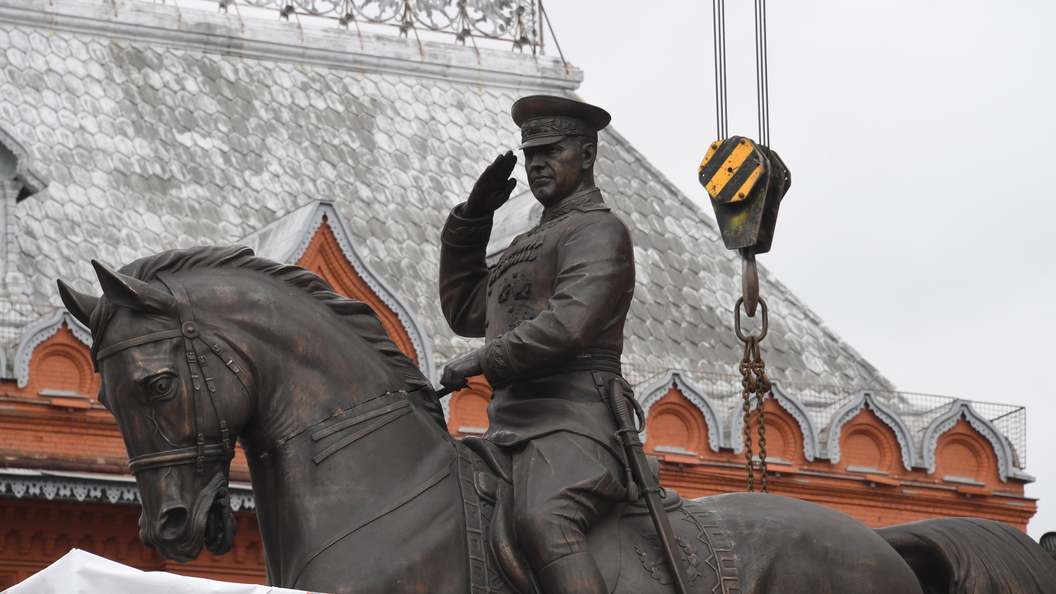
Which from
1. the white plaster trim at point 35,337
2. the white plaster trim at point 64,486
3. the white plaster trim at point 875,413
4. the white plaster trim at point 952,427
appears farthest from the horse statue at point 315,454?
the white plaster trim at point 952,427

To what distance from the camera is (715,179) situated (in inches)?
358

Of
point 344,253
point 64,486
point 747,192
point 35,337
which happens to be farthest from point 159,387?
point 344,253

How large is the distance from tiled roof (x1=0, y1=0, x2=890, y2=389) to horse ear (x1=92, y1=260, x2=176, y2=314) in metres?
12.5

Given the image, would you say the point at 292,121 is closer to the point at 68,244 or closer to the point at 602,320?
the point at 68,244

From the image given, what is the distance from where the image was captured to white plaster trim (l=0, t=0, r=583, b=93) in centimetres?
2270

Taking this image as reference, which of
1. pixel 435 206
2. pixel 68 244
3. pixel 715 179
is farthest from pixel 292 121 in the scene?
pixel 715 179

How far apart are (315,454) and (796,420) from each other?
507 inches

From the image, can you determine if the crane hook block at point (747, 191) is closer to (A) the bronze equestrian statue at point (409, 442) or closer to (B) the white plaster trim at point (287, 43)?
(A) the bronze equestrian statue at point (409, 442)

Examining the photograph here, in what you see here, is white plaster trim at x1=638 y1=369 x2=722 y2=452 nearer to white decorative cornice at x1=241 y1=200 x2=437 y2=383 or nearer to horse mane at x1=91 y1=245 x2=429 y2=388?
white decorative cornice at x1=241 y1=200 x2=437 y2=383

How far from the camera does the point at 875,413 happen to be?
19219mm

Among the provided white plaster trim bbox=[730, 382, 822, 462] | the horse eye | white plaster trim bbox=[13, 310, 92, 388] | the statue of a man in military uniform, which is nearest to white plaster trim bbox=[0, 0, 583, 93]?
white plaster trim bbox=[13, 310, 92, 388]

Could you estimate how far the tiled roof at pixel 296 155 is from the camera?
20312 millimetres

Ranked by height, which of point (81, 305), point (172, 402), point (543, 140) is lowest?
point (172, 402)

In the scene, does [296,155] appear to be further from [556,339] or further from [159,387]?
[159,387]
